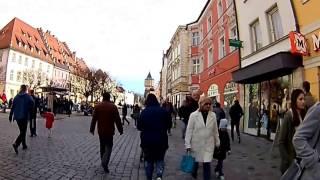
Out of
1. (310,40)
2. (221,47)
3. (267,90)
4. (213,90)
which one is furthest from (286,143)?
(213,90)

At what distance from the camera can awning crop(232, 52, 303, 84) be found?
14055mm

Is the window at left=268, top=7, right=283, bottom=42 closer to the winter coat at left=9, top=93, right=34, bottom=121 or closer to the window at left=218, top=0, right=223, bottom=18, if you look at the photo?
the window at left=218, top=0, right=223, bottom=18

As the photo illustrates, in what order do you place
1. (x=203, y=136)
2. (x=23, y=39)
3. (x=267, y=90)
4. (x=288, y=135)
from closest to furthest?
(x=288, y=135)
(x=203, y=136)
(x=267, y=90)
(x=23, y=39)

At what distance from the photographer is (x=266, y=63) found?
15.5 metres

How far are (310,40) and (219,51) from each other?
1365 centimetres

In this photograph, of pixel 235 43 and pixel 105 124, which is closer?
pixel 105 124

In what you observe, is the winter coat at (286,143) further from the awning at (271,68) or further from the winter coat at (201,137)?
the awning at (271,68)

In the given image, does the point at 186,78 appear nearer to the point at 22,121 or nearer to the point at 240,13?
the point at 240,13

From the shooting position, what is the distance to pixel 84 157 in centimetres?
1008

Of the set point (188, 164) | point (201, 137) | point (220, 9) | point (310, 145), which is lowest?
point (188, 164)

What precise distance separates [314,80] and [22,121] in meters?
9.60

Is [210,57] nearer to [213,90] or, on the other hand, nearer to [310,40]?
[213,90]

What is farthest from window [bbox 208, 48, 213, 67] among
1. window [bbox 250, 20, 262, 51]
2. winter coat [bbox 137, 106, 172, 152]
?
winter coat [bbox 137, 106, 172, 152]

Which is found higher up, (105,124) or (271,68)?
(271,68)
